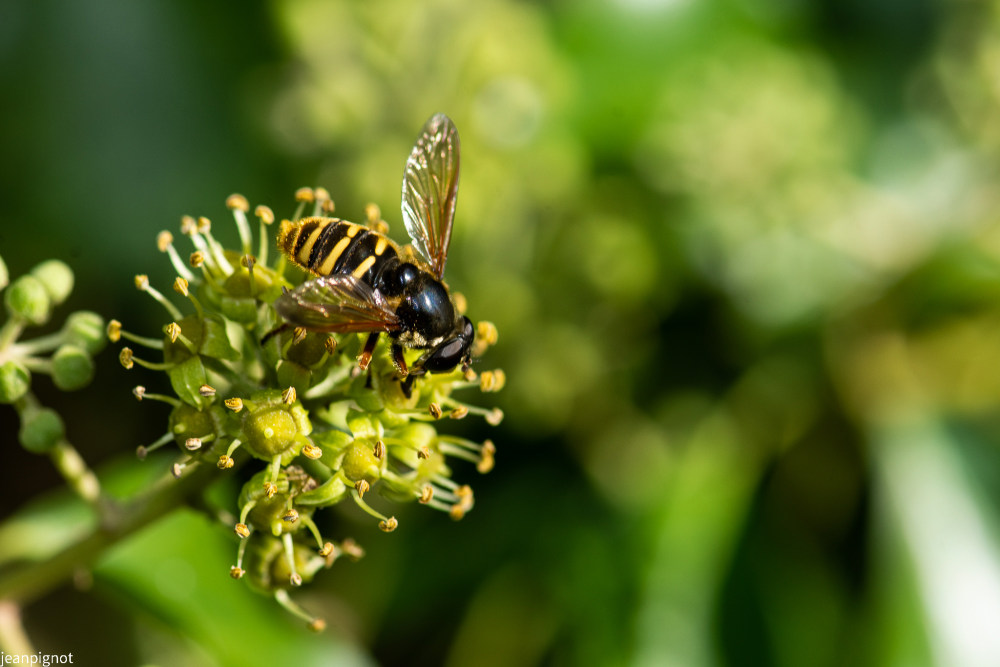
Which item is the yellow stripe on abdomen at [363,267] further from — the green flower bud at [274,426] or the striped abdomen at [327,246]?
the green flower bud at [274,426]

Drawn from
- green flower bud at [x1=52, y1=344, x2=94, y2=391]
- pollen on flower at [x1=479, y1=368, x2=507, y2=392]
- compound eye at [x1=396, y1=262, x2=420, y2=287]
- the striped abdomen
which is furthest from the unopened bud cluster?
pollen on flower at [x1=479, y1=368, x2=507, y2=392]

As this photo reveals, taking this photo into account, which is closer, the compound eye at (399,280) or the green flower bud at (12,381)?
the green flower bud at (12,381)

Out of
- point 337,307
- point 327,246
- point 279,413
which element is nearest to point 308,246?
point 327,246

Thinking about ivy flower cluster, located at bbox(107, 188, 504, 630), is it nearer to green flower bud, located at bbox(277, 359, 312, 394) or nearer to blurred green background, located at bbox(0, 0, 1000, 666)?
green flower bud, located at bbox(277, 359, 312, 394)

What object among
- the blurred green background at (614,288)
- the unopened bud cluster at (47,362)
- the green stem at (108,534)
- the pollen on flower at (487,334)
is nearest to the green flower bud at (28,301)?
the unopened bud cluster at (47,362)

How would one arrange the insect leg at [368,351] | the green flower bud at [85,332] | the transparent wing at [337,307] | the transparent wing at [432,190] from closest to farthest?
1. the transparent wing at [337,307]
2. the insect leg at [368,351]
3. the green flower bud at [85,332]
4. the transparent wing at [432,190]
